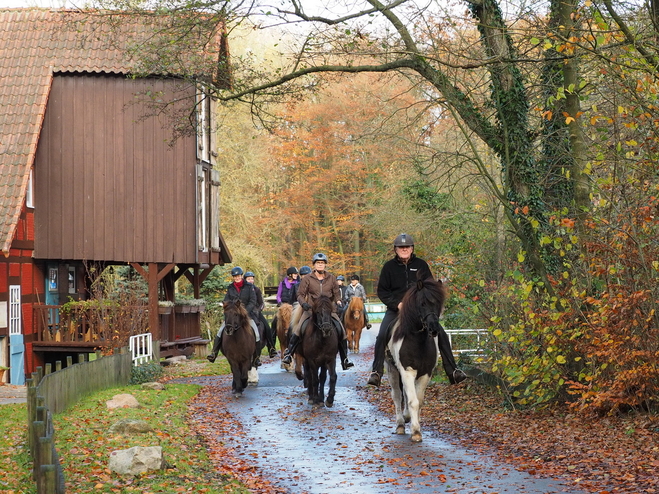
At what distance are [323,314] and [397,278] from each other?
312cm

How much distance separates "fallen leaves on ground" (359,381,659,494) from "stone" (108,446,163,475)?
12.9 feet

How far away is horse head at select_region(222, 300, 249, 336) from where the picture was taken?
18516 millimetres

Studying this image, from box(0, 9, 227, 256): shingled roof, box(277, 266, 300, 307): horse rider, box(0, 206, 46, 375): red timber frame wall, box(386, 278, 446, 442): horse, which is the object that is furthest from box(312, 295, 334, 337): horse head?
box(0, 206, 46, 375): red timber frame wall

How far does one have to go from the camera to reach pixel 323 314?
1634 cm

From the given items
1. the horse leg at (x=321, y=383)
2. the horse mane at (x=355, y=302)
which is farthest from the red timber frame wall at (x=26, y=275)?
the horse leg at (x=321, y=383)

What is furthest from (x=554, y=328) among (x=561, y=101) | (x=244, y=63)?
(x=244, y=63)

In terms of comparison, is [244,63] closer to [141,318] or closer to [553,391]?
[553,391]

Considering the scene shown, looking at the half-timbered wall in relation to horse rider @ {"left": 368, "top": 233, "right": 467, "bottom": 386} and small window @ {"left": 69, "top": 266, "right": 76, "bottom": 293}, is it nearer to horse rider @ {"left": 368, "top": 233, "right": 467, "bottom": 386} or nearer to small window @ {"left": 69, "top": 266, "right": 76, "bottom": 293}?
small window @ {"left": 69, "top": 266, "right": 76, "bottom": 293}

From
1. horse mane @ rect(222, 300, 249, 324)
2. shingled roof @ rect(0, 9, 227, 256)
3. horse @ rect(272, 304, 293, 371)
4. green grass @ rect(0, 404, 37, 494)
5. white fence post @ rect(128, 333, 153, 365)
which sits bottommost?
green grass @ rect(0, 404, 37, 494)

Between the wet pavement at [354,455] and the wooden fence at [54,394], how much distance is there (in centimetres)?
254

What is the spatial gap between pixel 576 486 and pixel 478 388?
8436mm

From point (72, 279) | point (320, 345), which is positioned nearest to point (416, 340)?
point (320, 345)

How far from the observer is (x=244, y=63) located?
17.0 metres

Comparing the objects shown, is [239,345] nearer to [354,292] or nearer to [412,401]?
[412,401]
